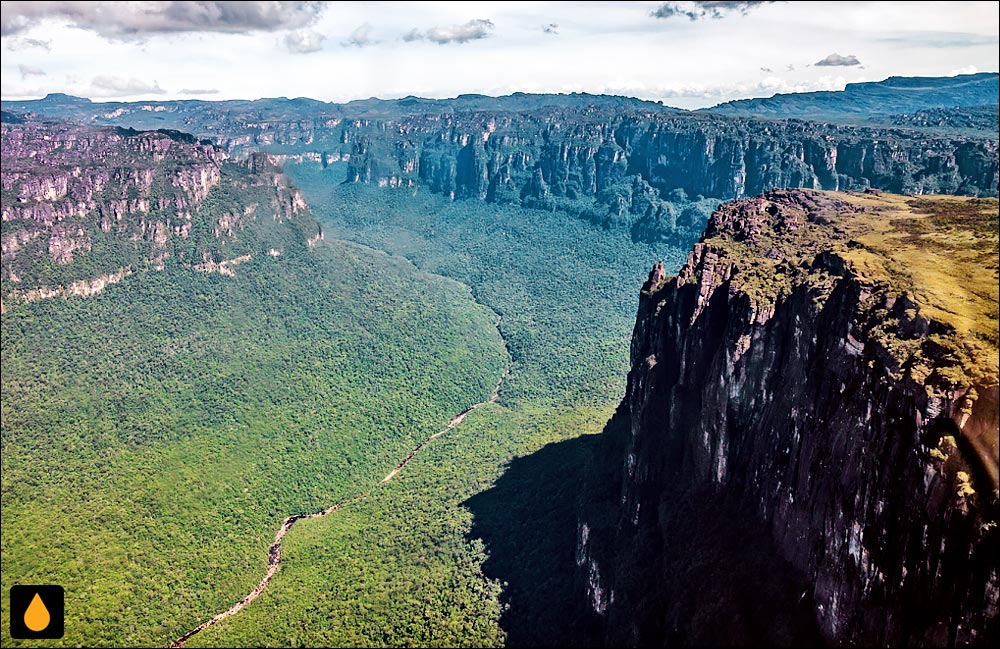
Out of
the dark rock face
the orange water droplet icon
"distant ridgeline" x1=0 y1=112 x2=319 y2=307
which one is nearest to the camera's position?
the orange water droplet icon

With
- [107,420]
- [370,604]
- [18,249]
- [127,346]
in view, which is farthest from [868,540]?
[18,249]

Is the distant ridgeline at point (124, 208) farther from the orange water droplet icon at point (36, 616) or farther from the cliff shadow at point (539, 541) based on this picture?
the orange water droplet icon at point (36, 616)

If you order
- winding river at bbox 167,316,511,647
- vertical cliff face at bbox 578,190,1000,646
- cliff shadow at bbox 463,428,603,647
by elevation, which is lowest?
winding river at bbox 167,316,511,647

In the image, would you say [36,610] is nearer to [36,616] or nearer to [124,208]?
[36,616]

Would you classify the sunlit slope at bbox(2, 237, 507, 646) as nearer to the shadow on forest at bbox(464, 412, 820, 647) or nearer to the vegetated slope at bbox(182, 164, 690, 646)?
the vegetated slope at bbox(182, 164, 690, 646)

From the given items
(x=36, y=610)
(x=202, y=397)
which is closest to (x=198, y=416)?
(x=202, y=397)

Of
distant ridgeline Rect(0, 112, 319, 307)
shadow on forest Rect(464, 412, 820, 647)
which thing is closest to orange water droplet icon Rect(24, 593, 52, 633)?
shadow on forest Rect(464, 412, 820, 647)

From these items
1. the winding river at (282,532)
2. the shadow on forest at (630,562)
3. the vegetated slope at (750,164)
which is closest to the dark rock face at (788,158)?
the vegetated slope at (750,164)
